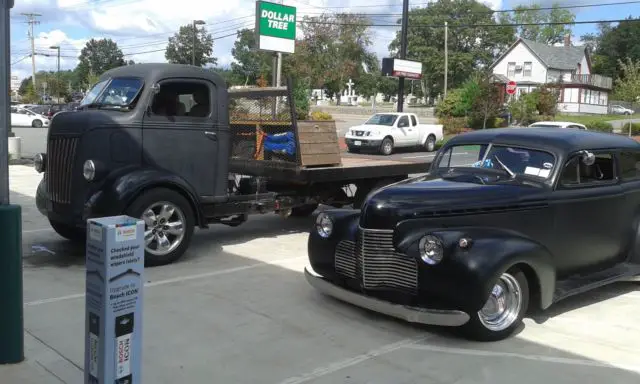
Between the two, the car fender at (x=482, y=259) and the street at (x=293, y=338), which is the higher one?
the car fender at (x=482, y=259)

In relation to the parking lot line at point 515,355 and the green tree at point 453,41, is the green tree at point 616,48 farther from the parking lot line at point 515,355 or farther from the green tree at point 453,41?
the parking lot line at point 515,355

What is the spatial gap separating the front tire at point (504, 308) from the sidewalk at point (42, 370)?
115 inches

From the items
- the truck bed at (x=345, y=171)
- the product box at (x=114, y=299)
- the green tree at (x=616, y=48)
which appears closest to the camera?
the product box at (x=114, y=299)

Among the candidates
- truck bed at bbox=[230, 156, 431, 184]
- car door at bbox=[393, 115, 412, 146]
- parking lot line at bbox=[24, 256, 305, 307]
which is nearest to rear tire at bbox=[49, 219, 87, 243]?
parking lot line at bbox=[24, 256, 305, 307]

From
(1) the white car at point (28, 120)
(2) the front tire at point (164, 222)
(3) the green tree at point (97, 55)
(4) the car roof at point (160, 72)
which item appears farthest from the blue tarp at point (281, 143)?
(3) the green tree at point (97, 55)

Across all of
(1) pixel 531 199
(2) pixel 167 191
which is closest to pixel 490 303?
(1) pixel 531 199

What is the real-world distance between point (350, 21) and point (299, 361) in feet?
208

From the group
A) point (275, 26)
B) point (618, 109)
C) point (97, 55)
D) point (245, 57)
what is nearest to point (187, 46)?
point (245, 57)

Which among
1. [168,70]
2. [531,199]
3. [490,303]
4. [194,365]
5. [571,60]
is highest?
[571,60]

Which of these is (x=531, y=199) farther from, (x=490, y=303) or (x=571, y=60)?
(x=571, y=60)

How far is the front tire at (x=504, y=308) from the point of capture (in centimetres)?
492

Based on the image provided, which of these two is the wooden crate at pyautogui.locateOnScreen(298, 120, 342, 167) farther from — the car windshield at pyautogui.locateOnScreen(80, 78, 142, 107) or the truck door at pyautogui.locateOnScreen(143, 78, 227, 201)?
the car windshield at pyautogui.locateOnScreen(80, 78, 142, 107)

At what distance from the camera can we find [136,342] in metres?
3.33

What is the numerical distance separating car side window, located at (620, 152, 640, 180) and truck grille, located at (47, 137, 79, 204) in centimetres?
578
